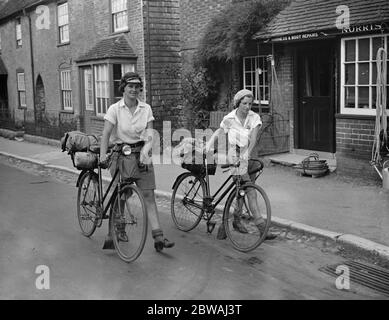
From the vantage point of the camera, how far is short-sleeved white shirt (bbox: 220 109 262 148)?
250 inches

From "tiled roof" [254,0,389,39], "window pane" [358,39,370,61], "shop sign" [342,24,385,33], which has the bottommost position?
"window pane" [358,39,370,61]

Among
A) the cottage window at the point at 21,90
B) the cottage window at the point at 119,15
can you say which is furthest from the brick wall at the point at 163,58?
the cottage window at the point at 21,90

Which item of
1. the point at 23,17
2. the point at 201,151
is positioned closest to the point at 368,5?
the point at 201,151

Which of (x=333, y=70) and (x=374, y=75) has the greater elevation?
(x=333, y=70)

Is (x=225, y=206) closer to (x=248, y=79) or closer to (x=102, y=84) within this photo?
(x=248, y=79)

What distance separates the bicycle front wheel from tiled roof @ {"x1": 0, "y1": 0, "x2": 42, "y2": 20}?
63.5 feet

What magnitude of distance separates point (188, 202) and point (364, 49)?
494 cm

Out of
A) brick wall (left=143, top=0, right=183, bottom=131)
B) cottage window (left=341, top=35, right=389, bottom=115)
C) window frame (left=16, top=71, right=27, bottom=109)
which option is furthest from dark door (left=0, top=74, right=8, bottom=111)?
cottage window (left=341, top=35, right=389, bottom=115)

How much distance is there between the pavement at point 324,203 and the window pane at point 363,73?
5.97 ft

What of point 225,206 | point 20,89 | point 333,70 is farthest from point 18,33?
point 225,206

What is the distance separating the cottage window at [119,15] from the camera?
55.9ft

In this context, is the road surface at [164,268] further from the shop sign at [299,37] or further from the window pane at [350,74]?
the shop sign at [299,37]

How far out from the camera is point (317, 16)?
414 inches

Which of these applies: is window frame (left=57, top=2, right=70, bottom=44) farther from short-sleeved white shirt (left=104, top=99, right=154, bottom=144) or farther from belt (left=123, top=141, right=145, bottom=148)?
belt (left=123, top=141, right=145, bottom=148)
